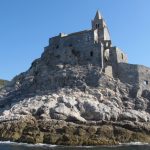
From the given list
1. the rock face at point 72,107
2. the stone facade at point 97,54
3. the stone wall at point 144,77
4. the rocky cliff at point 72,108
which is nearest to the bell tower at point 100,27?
the stone facade at point 97,54

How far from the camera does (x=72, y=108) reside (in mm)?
59531

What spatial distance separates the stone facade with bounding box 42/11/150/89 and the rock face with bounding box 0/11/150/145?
2.65 ft

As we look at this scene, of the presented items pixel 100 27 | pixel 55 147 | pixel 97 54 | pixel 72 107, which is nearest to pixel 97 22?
pixel 100 27

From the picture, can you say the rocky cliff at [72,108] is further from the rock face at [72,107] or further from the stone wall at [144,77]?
the stone wall at [144,77]

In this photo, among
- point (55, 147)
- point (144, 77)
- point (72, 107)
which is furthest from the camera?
point (144, 77)

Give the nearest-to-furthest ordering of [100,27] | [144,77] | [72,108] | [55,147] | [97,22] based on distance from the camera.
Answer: [55,147] < [72,108] < [144,77] < [100,27] < [97,22]

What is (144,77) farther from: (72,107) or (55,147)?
(55,147)

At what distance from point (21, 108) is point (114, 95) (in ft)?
59.1

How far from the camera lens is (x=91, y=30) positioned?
77.4 meters

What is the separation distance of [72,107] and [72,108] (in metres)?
0.24

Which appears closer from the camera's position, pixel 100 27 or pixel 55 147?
pixel 55 147

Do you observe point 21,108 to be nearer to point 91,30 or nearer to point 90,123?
point 90,123

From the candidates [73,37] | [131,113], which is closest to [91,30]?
[73,37]

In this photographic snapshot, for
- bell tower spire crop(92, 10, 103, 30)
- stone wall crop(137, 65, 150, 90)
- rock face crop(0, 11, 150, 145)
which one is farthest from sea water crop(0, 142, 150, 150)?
bell tower spire crop(92, 10, 103, 30)
